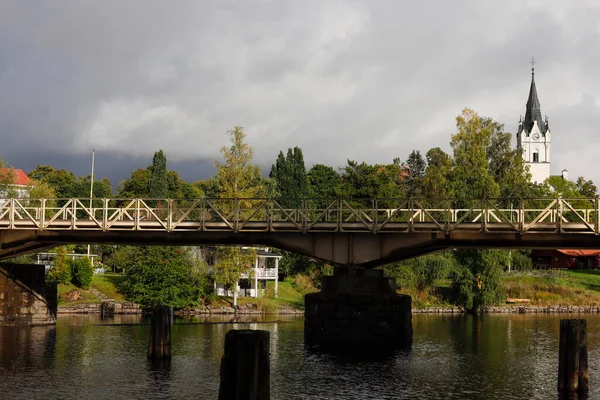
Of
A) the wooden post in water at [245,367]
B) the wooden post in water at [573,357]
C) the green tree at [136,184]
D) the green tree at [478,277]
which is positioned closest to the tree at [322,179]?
the green tree at [136,184]

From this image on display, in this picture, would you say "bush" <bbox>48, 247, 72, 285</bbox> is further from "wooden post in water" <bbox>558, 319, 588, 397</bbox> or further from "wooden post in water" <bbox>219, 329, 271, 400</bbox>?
"wooden post in water" <bbox>219, 329, 271, 400</bbox>

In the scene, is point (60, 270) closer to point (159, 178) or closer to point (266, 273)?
point (266, 273)

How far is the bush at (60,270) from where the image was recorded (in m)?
83.8

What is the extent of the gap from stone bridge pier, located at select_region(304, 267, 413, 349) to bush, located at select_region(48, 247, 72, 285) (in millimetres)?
42250

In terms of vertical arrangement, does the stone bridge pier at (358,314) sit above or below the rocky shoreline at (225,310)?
above

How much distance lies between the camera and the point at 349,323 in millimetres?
49781

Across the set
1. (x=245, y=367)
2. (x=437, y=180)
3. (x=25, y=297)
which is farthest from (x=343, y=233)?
(x=437, y=180)

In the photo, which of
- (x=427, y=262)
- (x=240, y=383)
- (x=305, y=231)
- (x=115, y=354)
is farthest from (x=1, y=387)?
(x=427, y=262)

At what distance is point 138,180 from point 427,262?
248ft

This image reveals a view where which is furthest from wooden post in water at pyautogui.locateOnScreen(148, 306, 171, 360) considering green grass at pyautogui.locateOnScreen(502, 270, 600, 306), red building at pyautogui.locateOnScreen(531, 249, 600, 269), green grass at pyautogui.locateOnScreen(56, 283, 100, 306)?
red building at pyautogui.locateOnScreen(531, 249, 600, 269)

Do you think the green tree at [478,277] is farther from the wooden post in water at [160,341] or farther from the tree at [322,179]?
the tree at [322,179]

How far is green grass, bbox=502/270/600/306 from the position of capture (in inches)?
4104

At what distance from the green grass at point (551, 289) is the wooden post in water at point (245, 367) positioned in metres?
86.2

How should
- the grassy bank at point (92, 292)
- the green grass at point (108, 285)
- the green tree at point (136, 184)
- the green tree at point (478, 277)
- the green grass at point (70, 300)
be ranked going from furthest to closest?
the green tree at point (136, 184) < the green tree at point (478, 277) < the green grass at point (108, 285) < the grassy bank at point (92, 292) < the green grass at point (70, 300)
